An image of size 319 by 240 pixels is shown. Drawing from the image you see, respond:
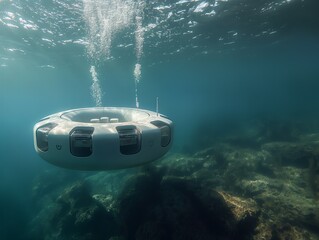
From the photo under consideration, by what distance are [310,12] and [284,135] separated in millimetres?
9753

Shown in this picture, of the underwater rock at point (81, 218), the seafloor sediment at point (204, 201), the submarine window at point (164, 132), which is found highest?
the submarine window at point (164, 132)

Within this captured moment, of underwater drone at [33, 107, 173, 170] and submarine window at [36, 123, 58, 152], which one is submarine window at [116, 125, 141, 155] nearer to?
underwater drone at [33, 107, 173, 170]

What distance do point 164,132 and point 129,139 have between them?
1427 millimetres

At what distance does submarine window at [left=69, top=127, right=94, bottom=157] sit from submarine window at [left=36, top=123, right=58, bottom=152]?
3.23 feet

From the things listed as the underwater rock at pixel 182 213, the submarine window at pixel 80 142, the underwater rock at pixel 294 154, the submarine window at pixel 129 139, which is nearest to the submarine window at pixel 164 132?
the submarine window at pixel 129 139

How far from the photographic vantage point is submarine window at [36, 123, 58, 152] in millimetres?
6672

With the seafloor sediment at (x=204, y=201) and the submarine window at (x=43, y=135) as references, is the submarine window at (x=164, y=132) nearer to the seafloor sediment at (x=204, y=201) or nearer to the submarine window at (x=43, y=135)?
the seafloor sediment at (x=204, y=201)

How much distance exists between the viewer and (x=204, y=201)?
7996 mm

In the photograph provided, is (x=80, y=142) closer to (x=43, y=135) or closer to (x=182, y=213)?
(x=43, y=135)

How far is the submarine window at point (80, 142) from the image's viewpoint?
239 inches

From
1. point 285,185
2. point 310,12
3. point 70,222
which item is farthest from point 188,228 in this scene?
point 310,12

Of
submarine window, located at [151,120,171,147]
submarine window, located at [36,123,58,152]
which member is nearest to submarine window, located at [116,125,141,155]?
submarine window, located at [151,120,171,147]

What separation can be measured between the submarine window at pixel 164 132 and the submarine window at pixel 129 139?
92cm

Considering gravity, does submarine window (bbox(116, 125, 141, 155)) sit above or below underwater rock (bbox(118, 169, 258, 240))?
above
